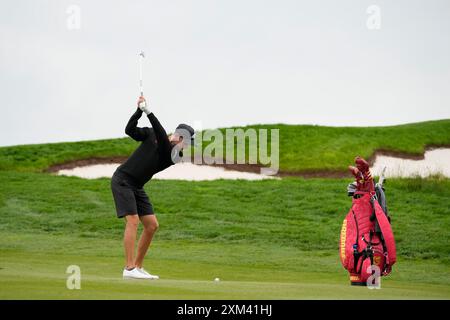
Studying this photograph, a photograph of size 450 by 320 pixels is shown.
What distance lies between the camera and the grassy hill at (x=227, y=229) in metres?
9.82

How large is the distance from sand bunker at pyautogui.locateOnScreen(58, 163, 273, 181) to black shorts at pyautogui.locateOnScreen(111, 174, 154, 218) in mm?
21643

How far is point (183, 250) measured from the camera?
19.7m

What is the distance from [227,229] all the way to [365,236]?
11.7 m

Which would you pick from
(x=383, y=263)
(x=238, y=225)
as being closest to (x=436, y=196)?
(x=238, y=225)

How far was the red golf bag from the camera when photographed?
37.6 feet

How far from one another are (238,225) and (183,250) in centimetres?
442

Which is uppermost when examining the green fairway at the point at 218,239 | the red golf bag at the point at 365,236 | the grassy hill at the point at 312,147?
the grassy hill at the point at 312,147

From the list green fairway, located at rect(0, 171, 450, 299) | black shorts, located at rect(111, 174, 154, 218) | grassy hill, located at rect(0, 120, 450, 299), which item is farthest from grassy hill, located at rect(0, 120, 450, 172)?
black shorts, located at rect(111, 174, 154, 218)

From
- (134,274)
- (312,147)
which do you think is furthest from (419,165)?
(134,274)

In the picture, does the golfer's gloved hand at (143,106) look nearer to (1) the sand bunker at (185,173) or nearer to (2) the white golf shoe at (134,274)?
(2) the white golf shoe at (134,274)

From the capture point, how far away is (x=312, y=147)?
36.0 metres

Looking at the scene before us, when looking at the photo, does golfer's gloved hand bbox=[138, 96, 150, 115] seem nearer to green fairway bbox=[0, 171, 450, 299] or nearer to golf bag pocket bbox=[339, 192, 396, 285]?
green fairway bbox=[0, 171, 450, 299]

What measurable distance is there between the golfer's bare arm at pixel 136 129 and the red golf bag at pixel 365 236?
2554 millimetres

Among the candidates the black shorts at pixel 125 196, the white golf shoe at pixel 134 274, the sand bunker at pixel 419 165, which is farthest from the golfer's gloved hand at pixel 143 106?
the sand bunker at pixel 419 165
